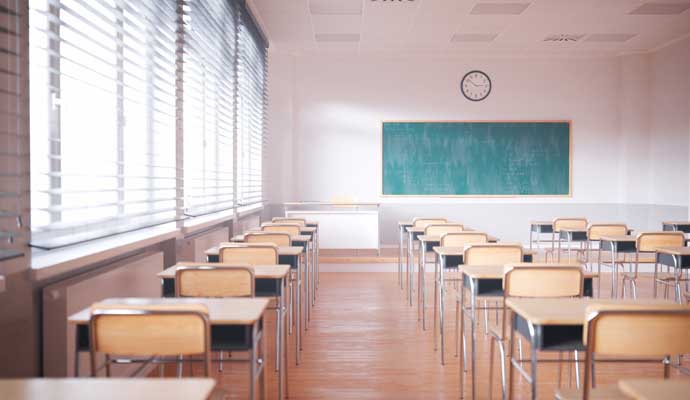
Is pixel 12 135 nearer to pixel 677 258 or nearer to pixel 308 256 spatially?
pixel 308 256

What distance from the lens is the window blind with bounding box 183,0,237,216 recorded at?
15.6 ft

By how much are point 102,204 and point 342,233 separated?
537 centimetres

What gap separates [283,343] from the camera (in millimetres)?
3229

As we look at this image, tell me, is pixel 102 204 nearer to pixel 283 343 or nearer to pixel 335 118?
pixel 283 343

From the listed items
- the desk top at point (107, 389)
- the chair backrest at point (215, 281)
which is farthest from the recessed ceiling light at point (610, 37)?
the desk top at point (107, 389)

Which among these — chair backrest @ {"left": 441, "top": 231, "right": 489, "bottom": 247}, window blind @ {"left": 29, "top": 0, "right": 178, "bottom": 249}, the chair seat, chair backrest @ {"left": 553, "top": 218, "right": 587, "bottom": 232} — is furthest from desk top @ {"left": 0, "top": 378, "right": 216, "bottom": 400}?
chair backrest @ {"left": 553, "top": 218, "right": 587, "bottom": 232}

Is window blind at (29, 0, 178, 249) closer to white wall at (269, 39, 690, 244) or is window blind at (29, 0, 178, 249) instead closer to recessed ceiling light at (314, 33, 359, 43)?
recessed ceiling light at (314, 33, 359, 43)

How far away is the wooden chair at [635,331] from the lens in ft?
6.24

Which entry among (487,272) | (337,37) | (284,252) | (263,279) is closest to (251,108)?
(337,37)

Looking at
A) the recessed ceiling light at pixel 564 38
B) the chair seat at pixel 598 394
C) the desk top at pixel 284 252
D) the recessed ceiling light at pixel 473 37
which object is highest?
the recessed ceiling light at pixel 564 38

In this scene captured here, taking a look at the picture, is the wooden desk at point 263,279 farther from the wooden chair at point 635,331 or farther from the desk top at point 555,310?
the wooden chair at point 635,331

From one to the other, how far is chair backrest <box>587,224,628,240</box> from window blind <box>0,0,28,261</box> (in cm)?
551

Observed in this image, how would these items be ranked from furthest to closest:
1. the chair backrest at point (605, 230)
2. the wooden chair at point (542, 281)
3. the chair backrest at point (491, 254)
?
the chair backrest at point (605, 230), the chair backrest at point (491, 254), the wooden chair at point (542, 281)

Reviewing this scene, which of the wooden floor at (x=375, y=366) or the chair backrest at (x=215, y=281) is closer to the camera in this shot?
the chair backrest at (x=215, y=281)
